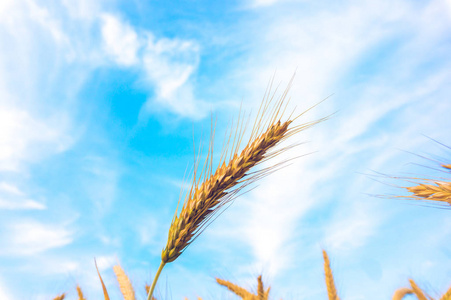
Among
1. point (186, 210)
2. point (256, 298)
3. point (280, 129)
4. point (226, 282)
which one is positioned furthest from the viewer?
point (226, 282)

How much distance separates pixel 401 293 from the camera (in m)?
2.60

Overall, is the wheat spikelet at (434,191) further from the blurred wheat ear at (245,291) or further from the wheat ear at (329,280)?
the blurred wheat ear at (245,291)

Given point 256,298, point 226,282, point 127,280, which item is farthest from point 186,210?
point 226,282

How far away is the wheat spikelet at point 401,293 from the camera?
8.41ft

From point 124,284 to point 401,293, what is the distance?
208 cm

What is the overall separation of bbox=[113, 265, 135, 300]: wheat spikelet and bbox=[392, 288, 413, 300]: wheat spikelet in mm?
1980

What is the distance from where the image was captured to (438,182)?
175 cm

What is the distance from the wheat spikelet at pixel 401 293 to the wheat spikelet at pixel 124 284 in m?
1.98

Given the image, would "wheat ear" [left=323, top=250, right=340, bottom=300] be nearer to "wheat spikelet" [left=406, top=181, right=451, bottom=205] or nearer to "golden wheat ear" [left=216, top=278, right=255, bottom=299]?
"golden wheat ear" [left=216, top=278, right=255, bottom=299]

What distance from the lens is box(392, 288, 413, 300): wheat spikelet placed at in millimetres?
2563

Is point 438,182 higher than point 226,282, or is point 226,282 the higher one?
point 226,282

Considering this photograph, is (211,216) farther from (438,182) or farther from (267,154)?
(438,182)

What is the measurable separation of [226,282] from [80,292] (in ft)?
4.05

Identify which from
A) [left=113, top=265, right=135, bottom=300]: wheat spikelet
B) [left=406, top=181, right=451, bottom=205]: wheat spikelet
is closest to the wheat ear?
[left=406, top=181, right=451, bottom=205]: wheat spikelet
